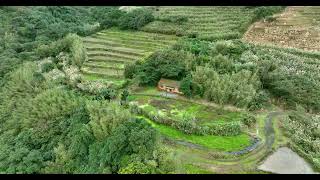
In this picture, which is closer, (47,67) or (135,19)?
(47,67)

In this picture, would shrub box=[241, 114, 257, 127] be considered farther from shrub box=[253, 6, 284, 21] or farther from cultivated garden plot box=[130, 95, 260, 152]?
shrub box=[253, 6, 284, 21]

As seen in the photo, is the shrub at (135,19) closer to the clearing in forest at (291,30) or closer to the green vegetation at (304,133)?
the clearing in forest at (291,30)

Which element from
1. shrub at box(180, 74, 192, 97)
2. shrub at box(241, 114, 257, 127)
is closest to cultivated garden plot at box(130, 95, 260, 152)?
shrub at box(241, 114, 257, 127)

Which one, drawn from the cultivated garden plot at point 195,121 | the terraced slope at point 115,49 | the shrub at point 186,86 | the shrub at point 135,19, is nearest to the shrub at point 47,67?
the terraced slope at point 115,49

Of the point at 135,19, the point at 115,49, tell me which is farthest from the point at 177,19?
the point at 115,49

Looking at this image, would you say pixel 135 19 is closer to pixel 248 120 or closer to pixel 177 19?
pixel 177 19

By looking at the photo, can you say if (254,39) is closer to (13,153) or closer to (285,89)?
(285,89)
